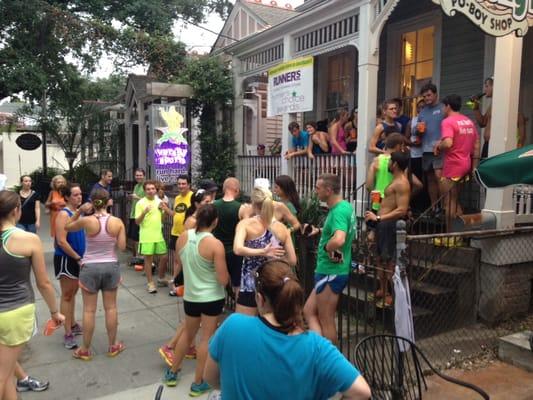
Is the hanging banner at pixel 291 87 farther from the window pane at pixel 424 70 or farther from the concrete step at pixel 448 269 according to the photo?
the concrete step at pixel 448 269

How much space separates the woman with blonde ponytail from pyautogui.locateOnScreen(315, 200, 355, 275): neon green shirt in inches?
14.7

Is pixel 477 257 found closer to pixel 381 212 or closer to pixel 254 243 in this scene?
pixel 381 212

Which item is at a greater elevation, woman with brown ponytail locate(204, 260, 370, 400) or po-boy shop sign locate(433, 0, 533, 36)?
po-boy shop sign locate(433, 0, 533, 36)

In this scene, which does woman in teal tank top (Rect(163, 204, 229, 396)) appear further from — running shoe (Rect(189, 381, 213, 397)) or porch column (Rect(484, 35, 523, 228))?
porch column (Rect(484, 35, 523, 228))

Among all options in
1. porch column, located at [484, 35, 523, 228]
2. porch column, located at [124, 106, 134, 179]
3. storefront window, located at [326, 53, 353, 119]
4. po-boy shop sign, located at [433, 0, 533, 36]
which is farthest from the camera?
porch column, located at [124, 106, 134, 179]

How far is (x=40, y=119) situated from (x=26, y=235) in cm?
1704

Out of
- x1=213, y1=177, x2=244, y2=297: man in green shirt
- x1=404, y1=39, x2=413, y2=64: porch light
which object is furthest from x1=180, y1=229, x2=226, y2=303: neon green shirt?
x1=404, y1=39, x2=413, y2=64: porch light

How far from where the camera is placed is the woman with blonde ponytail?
401 cm

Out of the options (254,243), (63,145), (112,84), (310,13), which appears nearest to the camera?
(254,243)

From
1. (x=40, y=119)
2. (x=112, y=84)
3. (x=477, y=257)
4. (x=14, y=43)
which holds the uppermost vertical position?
(x=112, y=84)

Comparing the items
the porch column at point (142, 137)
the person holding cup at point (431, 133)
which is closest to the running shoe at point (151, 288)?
the person holding cup at point (431, 133)

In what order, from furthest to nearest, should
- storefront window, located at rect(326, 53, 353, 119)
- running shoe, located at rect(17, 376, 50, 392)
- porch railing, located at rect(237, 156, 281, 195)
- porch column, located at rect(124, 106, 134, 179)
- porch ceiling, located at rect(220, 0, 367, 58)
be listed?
porch column, located at rect(124, 106, 134, 179) < storefront window, located at rect(326, 53, 353, 119) < porch railing, located at rect(237, 156, 281, 195) < porch ceiling, located at rect(220, 0, 367, 58) < running shoe, located at rect(17, 376, 50, 392)

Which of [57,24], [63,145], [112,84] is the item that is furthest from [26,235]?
[112,84]

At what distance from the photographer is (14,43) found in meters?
15.6
